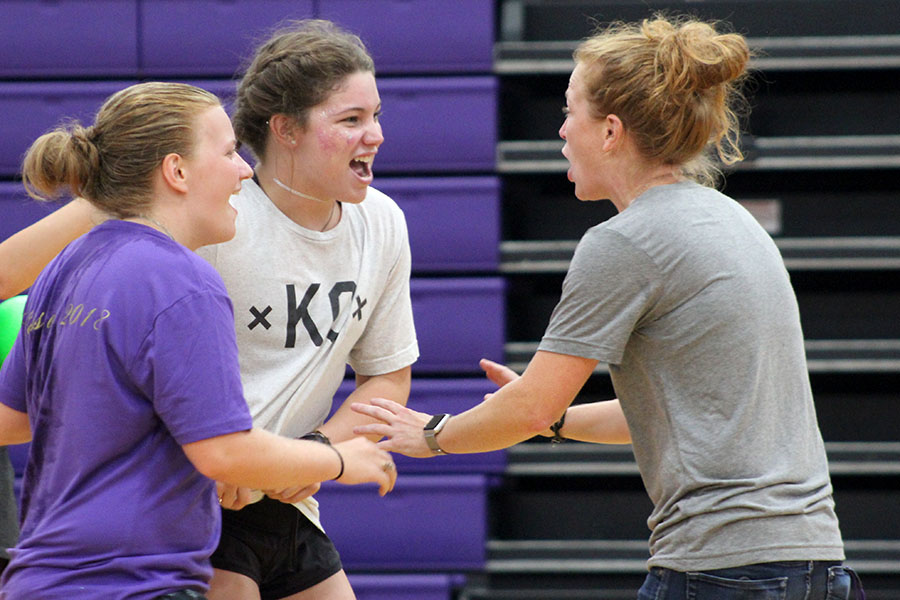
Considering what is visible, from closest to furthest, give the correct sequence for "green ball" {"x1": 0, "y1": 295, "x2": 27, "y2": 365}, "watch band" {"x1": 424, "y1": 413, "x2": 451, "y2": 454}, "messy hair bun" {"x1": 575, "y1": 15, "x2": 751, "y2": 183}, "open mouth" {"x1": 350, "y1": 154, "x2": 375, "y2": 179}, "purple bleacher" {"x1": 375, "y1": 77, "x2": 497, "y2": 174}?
"messy hair bun" {"x1": 575, "y1": 15, "x2": 751, "y2": 183} → "watch band" {"x1": 424, "y1": 413, "x2": 451, "y2": 454} → "open mouth" {"x1": 350, "y1": 154, "x2": 375, "y2": 179} → "green ball" {"x1": 0, "y1": 295, "x2": 27, "y2": 365} → "purple bleacher" {"x1": 375, "y1": 77, "x2": 497, "y2": 174}

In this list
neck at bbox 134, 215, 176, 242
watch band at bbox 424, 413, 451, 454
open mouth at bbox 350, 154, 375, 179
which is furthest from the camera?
open mouth at bbox 350, 154, 375, 179

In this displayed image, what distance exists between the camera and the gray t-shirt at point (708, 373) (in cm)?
131

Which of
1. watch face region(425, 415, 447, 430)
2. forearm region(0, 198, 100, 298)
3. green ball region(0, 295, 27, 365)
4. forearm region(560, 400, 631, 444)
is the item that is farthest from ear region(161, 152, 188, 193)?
green ball region(0, 295, 27, 365)

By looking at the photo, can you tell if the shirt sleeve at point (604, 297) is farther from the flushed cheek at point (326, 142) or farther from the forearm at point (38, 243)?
the forearm at point (38, 243)

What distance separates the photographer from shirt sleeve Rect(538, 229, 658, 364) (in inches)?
52.6

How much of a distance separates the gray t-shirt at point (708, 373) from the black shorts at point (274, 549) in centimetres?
55

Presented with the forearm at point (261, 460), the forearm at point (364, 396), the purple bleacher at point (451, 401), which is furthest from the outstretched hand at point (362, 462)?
the purple bleacher at point (451, 401)

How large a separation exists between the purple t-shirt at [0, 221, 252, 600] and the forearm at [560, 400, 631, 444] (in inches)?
25.6

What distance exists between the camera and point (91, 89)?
117 inches

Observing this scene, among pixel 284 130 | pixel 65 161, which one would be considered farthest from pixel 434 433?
pixel 65 161

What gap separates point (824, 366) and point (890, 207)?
20.0 inches

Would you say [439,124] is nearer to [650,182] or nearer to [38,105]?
[38,105]

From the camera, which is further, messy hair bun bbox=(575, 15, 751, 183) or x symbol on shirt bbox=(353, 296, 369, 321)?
x symbol on shirt bbox=(353, 296, 369, 321)

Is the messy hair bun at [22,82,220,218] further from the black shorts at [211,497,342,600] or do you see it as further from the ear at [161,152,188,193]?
the black shorts at [211,497,342,600]
